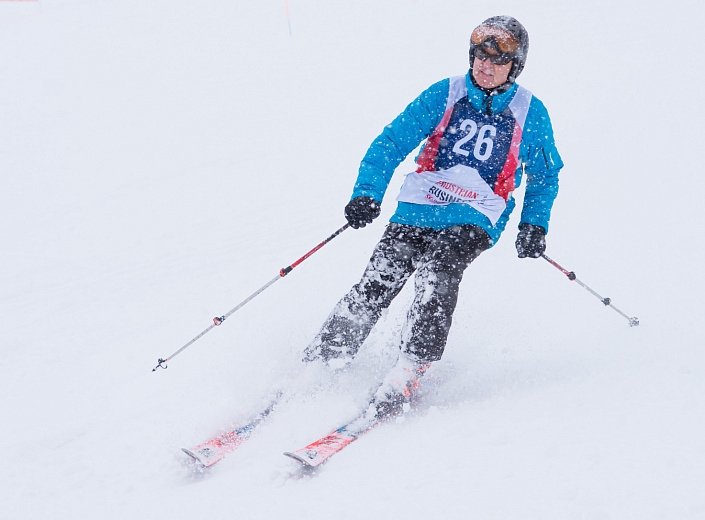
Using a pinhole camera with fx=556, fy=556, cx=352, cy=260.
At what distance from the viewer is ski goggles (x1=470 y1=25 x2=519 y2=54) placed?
9.63 ft

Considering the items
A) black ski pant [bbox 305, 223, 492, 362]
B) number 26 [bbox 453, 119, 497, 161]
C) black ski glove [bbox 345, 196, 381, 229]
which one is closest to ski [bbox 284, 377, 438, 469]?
black ski pant [bbox 305, 223, 492, 362]

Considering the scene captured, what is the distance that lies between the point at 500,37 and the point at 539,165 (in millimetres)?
772

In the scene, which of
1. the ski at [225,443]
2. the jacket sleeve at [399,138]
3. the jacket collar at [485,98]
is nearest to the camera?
the ski at [225,443]

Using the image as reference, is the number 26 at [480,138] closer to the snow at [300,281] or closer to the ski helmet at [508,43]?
the ski helmet at [508,43]

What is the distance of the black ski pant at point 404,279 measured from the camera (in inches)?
119

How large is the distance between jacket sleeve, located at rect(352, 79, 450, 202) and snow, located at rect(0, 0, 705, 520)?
1.21 metres

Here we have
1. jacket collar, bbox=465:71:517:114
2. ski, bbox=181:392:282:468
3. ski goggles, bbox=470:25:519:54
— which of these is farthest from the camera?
jacket collar, bbox=465:71:517:114

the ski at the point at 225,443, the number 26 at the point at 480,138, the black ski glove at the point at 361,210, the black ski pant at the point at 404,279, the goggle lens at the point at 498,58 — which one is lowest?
the ski at the point at 225,443

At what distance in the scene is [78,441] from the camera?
3.22 metres

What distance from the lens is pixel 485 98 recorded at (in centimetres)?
308

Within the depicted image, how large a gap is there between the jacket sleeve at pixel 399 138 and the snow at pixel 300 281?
1214 millimetres

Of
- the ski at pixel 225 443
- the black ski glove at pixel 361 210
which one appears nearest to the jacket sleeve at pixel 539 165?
the black ski glove at pixel 361 210

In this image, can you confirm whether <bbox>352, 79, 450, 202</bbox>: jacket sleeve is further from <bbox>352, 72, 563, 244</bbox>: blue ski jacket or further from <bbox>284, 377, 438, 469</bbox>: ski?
<bbox>284, 377, 438, 469</bbox>: ski

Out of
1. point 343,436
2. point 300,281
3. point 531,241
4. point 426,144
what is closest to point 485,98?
point 426,144
